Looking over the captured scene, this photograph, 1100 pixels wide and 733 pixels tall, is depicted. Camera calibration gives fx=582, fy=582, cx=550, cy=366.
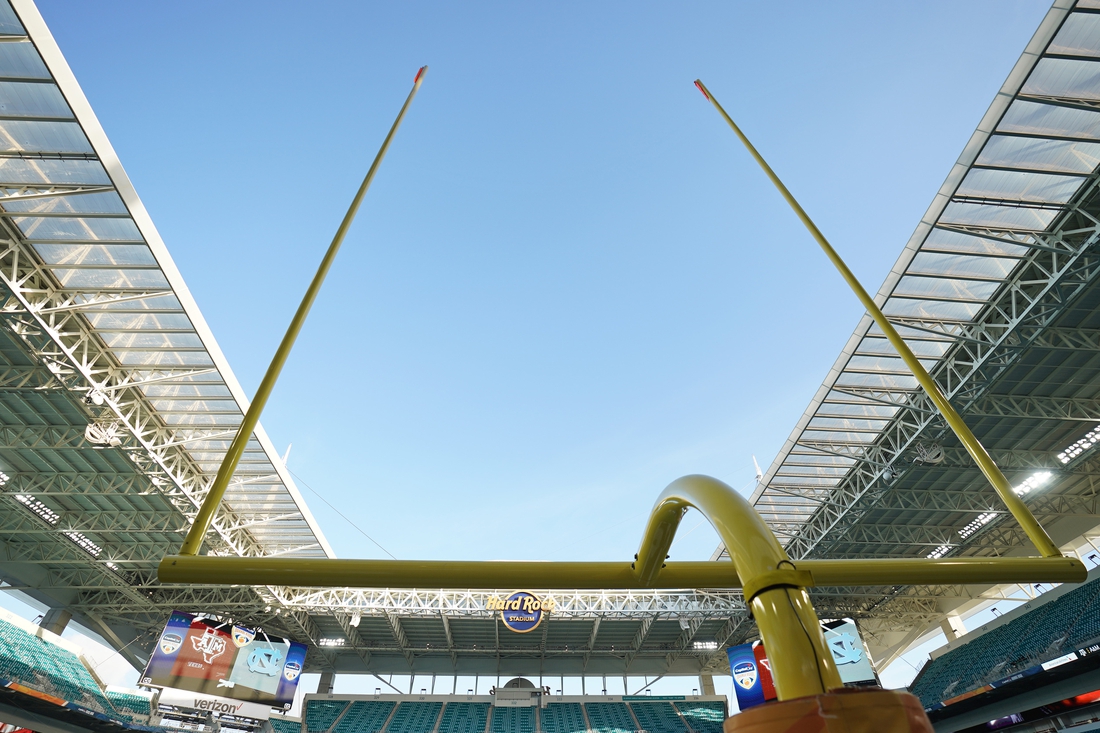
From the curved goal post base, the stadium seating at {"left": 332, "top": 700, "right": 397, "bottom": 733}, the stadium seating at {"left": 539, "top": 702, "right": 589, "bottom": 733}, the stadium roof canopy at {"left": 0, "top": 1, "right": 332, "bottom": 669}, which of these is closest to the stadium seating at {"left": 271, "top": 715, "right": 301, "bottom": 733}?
the stadium seating at {"left": 332, "top": 700, "right": 397, "bottom": 733}

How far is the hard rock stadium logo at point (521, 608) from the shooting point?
2378 cm

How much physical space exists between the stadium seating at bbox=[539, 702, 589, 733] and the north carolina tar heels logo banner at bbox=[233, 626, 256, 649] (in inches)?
555

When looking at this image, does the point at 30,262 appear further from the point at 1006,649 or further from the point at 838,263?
the point at 1006,649

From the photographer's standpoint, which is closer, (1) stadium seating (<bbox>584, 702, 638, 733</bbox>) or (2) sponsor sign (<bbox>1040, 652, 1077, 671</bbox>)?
(2) sponsor sign (<bbox>1040, 652, 1077, 671</bbox>)

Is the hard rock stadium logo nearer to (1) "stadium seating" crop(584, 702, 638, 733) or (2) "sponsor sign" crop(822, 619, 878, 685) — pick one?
(1) "stadium seating" crop(584, 702, 638, 733)

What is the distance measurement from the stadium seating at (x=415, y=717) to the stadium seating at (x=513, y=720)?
296 centimetres

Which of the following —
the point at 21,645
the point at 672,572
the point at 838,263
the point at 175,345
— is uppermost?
the point at 175,345

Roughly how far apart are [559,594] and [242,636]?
13902mm

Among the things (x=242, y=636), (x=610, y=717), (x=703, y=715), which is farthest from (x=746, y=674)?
(x=242, y=636)

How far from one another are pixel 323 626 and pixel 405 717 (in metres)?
6.11

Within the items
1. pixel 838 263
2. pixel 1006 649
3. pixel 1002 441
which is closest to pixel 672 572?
pixel 838 263

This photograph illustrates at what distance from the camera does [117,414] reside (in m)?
15.5

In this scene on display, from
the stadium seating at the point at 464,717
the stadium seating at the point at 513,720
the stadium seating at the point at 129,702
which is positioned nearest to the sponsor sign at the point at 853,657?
the stadium seating at the point at 513,720

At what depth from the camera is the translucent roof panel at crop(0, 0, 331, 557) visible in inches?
416
